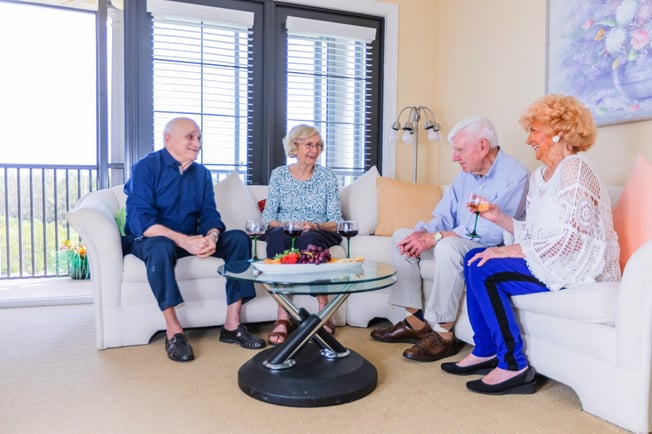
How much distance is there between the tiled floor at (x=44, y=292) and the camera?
11.9ft

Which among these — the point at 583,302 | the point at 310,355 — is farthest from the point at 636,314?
the point at 310,355

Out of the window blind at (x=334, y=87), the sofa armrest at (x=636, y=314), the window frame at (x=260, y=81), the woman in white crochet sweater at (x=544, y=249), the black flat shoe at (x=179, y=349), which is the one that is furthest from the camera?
the window blind at (x=334, y=87)

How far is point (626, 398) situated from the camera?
5.71 feet

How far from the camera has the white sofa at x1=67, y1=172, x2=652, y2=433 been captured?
1.71 metres

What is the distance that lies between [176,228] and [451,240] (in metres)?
1.42

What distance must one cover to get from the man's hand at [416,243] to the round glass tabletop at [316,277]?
40 cm

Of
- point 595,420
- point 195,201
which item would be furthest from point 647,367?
point 195,201

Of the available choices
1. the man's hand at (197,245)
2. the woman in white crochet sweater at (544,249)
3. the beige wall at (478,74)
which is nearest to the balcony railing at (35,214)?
the man's hand at (197,245)

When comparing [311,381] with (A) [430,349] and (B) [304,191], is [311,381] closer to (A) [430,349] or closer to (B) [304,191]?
(A) [430,349]

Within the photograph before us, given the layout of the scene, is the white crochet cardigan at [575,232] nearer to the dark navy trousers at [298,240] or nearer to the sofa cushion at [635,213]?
the sofa cushion at [635,213]

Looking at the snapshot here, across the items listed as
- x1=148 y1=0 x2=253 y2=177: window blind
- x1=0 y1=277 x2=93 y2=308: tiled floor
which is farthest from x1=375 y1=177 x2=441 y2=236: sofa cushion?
x1=0 y1=277 x2=93 y2=308: tiled floor

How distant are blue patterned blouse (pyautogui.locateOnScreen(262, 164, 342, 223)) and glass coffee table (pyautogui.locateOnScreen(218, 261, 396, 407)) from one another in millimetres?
863

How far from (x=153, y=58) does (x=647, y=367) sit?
3.49m

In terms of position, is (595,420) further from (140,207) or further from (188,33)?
(188,33)
